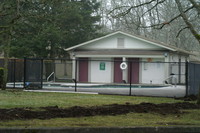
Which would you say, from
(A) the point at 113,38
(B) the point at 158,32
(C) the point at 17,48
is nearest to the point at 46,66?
(C) the point at 17,48

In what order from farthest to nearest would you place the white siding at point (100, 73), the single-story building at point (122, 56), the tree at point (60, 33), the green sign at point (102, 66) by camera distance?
the tree at point (60, 33)
the green sign at point (102, 66)
the white siding at point (100, 73)
the single-story building at point (122, 56)

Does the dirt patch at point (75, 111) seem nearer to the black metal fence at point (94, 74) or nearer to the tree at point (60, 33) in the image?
the black metal fence at point (94, 74)

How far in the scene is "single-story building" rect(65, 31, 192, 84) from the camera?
2919cm

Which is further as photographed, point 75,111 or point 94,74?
point 94,74

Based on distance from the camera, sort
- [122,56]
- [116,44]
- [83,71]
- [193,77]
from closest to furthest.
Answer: [193,77], [122,56], [116,44], [83,71]

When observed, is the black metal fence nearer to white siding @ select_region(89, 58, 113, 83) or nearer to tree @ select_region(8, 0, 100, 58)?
white siding @ select_region(89, 58, 113, 83)

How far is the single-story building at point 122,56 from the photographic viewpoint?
2919 cm

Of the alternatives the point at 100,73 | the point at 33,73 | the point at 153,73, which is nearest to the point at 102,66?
the point at 100,73

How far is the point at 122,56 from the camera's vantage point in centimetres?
3011
